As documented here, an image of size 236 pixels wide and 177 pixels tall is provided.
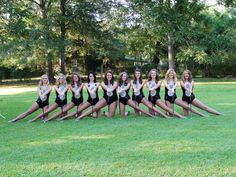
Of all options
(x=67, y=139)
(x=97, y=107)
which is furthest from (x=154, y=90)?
(x=67, y=139)

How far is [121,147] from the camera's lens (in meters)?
7.01

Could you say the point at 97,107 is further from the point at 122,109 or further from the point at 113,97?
the point at 122,109

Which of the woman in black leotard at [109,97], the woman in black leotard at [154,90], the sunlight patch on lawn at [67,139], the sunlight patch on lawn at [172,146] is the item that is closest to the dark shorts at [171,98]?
the woman in black leotard at [154,90]

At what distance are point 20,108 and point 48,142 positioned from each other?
6.77 m

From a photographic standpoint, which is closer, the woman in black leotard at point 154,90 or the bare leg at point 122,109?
the woman in black leotard at point 154,90

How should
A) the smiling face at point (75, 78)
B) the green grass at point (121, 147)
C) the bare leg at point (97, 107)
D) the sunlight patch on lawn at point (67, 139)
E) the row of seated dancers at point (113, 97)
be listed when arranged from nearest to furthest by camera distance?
1. the green grass at point (121, 147)
2. the sunlight patch on lawn at point (67, 139)
3. the bare leg at point (97, 107)
4. the row of seated dancers at point (113, 97)
5. the smiling face at point (75, 78)

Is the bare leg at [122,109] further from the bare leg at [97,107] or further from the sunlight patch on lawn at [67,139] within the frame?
the sunlight patch on lawn at [67,139]

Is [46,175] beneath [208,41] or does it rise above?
beneath

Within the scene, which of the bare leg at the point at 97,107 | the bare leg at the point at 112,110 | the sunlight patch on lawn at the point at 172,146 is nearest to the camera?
the sunlight patch on lawn at the point at 172,146

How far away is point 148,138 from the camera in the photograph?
7730mm

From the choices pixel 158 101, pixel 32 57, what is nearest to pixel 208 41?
pixel 32 57

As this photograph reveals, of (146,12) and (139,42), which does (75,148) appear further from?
(139,42)

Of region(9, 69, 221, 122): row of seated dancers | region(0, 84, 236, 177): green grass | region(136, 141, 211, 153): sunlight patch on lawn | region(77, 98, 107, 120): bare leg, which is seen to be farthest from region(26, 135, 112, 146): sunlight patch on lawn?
region(9, 69, 221, 122): row of seated dancers

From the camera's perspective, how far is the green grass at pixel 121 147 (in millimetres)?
5625
